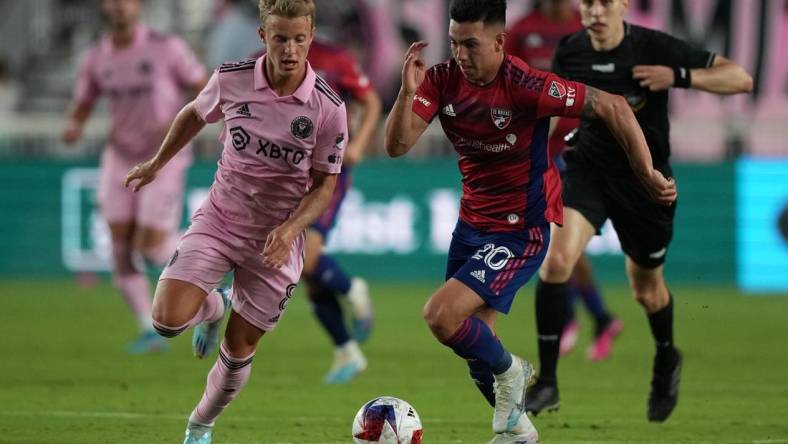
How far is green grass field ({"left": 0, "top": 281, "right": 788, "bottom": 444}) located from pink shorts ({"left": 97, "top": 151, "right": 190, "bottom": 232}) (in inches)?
42.9

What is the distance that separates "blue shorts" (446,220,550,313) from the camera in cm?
646

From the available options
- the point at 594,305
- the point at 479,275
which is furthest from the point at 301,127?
the point at 594,305

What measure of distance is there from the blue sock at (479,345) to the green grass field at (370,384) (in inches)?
31.9

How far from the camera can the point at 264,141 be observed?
21.1ft

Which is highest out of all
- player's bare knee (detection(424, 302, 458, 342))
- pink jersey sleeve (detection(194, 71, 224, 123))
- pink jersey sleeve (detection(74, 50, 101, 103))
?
pink jersey sleeve (detection(194, 71, 224, 123))

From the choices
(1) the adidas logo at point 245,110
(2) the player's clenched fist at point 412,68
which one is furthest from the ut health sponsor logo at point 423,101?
(1) the adidas logo at point 245,110

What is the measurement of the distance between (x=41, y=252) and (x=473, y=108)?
11.8 metres

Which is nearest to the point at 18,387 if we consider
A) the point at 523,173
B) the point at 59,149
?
the point at 523,173

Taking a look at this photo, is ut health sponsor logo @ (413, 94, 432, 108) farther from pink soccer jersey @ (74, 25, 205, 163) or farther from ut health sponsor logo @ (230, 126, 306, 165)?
pink soccer jersey @ (74, 25, 205, 163)

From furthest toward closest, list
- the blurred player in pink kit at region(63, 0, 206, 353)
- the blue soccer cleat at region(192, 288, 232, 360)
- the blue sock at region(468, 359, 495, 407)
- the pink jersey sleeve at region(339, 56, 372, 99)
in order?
the blurred player in pink kit at region(63, 0, 206, 353) < the pink jersey sleeve at region(339, 56, 372, 99) < the blue soccer cleat at region(192, 288, 232, 360) < the blue sock at region(468, 359, 495, 407)

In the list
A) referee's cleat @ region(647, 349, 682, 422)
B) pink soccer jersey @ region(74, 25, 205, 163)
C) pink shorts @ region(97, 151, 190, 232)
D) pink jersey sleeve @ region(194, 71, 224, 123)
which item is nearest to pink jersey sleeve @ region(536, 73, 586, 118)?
pink jersey sleeve @ region(194, 71, 224, 123)

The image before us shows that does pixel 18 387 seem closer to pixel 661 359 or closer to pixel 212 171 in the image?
pixel 661 359

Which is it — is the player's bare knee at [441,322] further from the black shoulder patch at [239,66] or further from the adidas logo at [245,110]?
the black shoulder patch at [239,66]

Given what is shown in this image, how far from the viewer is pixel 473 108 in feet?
21.1
